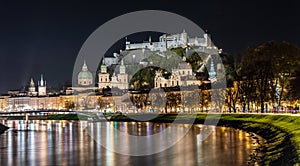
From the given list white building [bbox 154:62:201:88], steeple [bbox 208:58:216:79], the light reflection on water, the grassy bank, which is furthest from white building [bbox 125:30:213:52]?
the light reflection on water

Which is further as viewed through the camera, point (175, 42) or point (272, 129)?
point (175, 42)

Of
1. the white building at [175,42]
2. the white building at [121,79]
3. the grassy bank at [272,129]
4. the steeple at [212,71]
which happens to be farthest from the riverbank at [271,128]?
the white building at [121,79]

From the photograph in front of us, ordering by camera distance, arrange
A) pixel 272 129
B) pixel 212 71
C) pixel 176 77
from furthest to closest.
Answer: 1. pixel 176 77
2. pixel 212 71
3. pixel 272 129

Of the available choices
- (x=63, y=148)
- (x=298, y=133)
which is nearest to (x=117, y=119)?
(x=63, y=148)

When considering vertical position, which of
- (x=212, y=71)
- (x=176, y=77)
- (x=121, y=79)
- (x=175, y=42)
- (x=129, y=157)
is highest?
(x=175, y=42)

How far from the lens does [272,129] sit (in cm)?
4744

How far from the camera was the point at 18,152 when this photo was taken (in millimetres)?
42500

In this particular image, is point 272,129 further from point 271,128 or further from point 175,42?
point 175,42

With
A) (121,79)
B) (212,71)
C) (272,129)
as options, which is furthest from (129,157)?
(121,79)

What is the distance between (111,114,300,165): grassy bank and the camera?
1145 inches

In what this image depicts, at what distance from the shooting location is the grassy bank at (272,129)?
29091mm

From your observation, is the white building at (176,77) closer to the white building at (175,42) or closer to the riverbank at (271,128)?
the white building at (175,42)

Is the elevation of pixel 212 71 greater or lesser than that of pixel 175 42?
lesser

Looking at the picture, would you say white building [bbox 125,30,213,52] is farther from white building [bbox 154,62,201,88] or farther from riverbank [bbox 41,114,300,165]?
riverbank [bbox 41,114,300,165]
